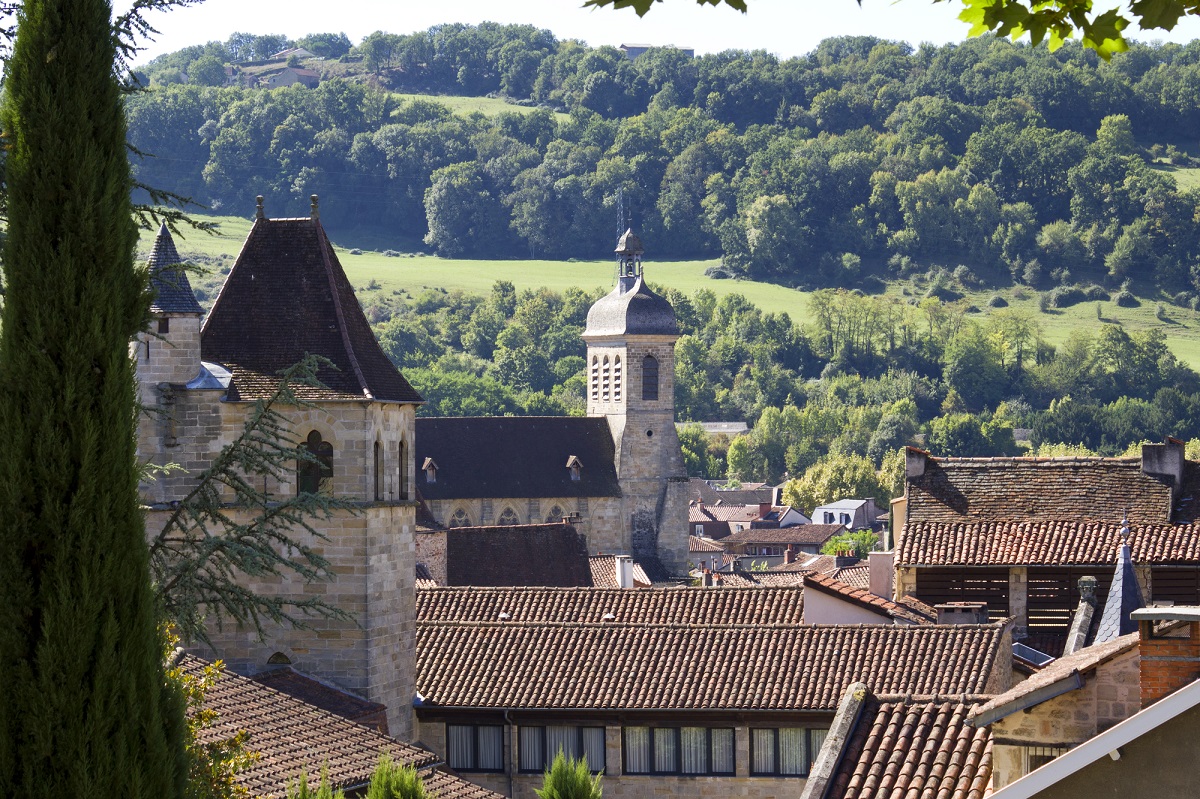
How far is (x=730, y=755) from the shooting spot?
92.3 feet

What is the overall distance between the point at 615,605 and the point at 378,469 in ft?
21.0

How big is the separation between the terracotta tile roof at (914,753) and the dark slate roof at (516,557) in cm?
3739

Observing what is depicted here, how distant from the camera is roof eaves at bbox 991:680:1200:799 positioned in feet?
42.5

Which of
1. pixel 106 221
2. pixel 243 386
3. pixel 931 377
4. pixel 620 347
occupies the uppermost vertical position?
pixel 106 221

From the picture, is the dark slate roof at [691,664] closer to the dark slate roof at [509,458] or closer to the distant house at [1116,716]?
the distant house at [1116,716]

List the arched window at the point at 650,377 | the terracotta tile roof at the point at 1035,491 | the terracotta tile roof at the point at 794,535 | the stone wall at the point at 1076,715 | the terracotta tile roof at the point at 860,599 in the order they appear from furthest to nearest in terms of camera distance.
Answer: the terracotta tile roof at the point at 794,535, the arched window at the point at 650,377, the terracotta tile roof at the point at 1035,491, the terracotta tile roof at the point at 860,599, the stone wall at the point at 1076,715

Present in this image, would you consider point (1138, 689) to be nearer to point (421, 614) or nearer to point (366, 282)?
point (421, 614)

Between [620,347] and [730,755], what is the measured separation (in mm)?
67271

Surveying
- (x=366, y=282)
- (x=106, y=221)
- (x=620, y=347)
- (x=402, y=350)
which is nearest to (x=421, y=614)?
(x=106, y=221)

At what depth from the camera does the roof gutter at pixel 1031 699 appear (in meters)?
14.6

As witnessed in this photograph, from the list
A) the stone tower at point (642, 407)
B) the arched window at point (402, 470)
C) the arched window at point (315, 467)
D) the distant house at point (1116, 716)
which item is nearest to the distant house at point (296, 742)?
the arched window at point (315, 467)

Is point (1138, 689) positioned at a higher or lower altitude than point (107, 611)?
lower

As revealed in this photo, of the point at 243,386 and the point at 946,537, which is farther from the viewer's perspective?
the point at 946,537

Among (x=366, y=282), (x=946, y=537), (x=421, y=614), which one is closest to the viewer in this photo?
(x=421, y=614)
